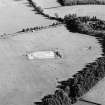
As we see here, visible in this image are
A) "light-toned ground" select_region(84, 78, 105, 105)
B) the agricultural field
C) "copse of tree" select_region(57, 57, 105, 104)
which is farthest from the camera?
the agricultural field

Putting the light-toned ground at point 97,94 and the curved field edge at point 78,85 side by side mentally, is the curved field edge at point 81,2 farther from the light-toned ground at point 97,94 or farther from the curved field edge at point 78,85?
the light-toned ground at point 97,94

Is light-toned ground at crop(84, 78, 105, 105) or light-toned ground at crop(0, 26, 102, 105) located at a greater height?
light-toned ground at crop(0, 26, 102, 105)

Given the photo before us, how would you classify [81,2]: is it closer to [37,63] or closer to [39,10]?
[39,10]

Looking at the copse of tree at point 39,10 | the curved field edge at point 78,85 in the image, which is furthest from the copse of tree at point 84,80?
the copse of tree at point 39,10

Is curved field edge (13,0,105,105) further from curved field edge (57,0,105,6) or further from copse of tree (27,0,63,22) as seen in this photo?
curved field edge (57,0,105,6)

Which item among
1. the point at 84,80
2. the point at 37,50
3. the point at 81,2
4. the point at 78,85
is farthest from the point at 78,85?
the point at 81,2

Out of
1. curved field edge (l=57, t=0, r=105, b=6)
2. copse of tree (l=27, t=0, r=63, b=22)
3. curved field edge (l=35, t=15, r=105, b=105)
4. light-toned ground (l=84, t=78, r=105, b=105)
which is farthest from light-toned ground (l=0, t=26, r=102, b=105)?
curved field edge (l=57, t=0, r=105, b=6)

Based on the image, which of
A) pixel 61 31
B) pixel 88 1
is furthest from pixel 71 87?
pixel 88 1

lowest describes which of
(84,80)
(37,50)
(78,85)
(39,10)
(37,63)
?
(78,85)
